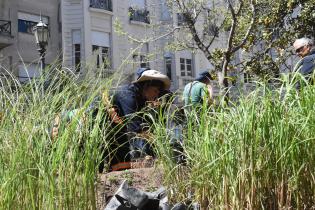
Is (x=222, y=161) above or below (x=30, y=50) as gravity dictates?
below

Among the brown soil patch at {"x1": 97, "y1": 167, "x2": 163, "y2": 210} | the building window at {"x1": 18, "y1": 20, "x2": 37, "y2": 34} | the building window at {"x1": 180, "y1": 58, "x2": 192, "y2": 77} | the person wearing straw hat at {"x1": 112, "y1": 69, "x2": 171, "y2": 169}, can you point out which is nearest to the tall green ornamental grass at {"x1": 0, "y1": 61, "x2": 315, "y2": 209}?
the brown soil patch at {"x1": 97, "y1": 167, "x2": 163, "y2": 210}

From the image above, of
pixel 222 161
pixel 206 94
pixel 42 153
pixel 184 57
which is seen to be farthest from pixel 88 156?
pixel 184 57

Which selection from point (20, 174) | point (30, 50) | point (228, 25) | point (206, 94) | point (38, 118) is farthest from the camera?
point (30, 50)

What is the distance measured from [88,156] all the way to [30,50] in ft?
77.4

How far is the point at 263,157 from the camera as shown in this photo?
2760mm

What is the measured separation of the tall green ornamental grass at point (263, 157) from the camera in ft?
9.00

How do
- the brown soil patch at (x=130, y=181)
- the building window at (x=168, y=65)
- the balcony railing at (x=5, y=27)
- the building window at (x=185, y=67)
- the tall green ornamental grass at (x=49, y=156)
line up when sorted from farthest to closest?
1. the building window at (x=185, y=67)
2. the building window at (x=168, y=65)
3. the balcony railing at (x=5, y=27)
4. the brown soil patch at (x=130, y=181)
5. the tall green ornamental grass at (x=49, y=156)

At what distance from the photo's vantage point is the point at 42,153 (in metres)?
2.70

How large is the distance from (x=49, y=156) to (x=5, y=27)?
22.9m

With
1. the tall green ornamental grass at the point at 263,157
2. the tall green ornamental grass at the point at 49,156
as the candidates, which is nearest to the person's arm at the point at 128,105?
the tall green ornamental grass at the point at 49,156

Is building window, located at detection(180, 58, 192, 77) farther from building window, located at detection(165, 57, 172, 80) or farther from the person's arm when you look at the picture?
the person's arm

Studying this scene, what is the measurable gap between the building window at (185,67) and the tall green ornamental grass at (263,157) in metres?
29.5

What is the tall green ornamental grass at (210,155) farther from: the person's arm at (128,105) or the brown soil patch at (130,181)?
the person's arm at (128,105)

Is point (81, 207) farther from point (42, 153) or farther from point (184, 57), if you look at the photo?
point (184, 57)
